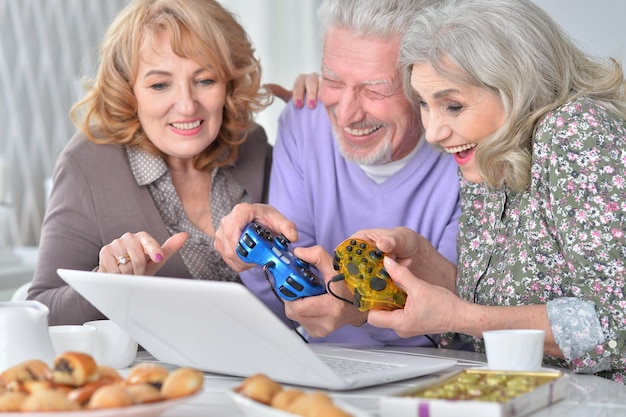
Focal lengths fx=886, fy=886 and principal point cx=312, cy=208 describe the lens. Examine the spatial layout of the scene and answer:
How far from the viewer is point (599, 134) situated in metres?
1.49

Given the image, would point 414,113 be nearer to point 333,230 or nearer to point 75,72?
point 333,230

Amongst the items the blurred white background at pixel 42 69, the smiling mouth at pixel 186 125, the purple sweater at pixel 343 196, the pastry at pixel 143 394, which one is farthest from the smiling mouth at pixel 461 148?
the blurred white background at pixel 42 69

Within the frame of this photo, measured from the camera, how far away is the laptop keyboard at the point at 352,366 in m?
1.25

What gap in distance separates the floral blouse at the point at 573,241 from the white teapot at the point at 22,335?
2.62 ft

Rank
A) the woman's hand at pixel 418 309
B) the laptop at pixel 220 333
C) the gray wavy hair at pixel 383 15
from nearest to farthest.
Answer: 1. the laptop at pixel 220 333
2. the woman's hand at pixel 418 309
3. the gray wavy hair at pixel 383 15

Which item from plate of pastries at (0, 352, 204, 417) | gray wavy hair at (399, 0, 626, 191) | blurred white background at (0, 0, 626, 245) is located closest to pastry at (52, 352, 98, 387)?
plate of pastries at (0, 352, 204, 417)

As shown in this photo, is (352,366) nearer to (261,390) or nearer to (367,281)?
(367,281)

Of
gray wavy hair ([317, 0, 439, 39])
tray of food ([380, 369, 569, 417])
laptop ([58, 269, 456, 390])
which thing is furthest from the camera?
gray wavy hair ([317, 0, 439, 39])

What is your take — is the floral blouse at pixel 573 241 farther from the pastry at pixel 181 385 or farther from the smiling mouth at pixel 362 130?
the pastry at pixel 181 385

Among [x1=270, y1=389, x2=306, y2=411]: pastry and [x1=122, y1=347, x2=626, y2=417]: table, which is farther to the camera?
[x1=122, y1=347, x2=626, y2=417]: table

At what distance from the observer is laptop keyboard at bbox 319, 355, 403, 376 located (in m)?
1.25

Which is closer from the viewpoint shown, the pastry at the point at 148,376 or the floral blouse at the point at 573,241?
the pastry at the point at 148,376

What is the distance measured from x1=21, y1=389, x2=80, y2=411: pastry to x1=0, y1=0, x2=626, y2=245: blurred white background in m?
2.66

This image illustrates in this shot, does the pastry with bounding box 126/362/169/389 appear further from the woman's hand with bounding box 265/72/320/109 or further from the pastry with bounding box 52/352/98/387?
the woman's hand with bounding box 265/72/320/109
